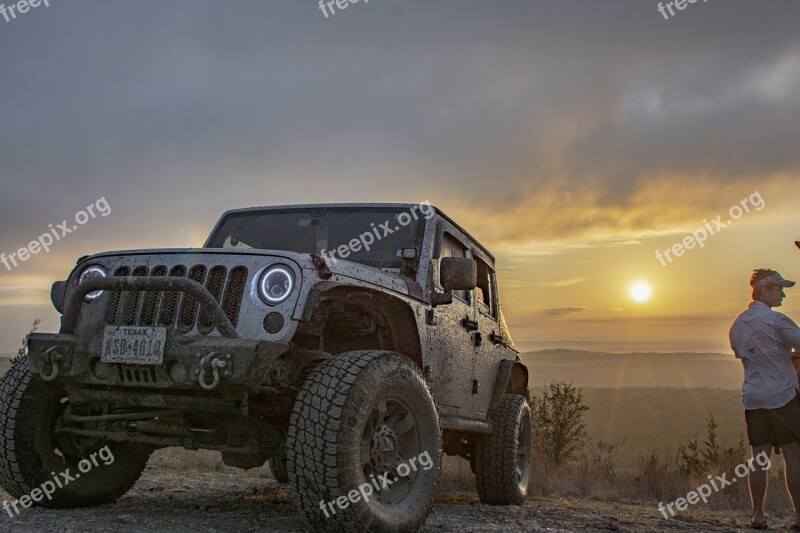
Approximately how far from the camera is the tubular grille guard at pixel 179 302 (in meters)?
4.35

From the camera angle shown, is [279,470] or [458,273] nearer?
[458,273]

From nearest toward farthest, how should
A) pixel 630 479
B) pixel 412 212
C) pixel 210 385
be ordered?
pixel 210 385
pixel 412 212
pixel 630 479

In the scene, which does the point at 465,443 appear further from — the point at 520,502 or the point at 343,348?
the point at 343,348

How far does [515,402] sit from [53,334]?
4227 millimetres

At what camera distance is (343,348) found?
5133 mm

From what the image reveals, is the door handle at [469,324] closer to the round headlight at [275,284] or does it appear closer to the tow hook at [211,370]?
the round headlight at [275,284]

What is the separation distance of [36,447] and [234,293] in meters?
1.71

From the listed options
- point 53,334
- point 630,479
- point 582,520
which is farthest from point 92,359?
point 630,479

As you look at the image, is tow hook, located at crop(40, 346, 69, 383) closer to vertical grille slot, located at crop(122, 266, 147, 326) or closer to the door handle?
vertical grille slot, located at crop(122, 266, 147, 326)

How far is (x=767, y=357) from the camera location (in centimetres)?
574

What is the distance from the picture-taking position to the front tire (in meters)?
3.96

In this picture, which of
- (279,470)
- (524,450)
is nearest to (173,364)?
(279,470)

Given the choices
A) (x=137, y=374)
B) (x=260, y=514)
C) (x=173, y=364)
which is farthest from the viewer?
(x=260, y=514)
